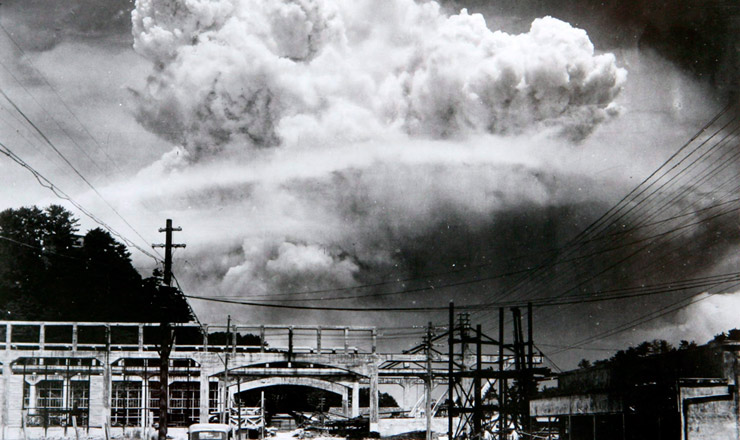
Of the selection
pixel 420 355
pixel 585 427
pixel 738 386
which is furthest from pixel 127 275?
pixel 738 386

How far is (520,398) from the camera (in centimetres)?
3142

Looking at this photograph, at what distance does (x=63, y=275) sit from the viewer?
57625 mm

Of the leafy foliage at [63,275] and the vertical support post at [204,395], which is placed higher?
the leafy foliage at [63,275]

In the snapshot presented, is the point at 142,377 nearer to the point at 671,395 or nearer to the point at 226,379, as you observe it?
the point at 226,379

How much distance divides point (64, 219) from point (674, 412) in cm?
4829

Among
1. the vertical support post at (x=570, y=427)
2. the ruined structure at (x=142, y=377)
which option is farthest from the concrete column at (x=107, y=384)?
the vertical support post at (x=570, y=427)

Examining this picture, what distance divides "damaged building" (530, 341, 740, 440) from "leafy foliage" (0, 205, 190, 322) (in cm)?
3351

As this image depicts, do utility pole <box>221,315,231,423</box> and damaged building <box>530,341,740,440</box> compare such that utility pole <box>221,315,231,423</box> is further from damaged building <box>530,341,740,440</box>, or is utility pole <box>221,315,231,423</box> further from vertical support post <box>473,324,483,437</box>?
damaged building <box>530,341,740,440</box>

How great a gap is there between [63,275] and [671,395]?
47.6 metres

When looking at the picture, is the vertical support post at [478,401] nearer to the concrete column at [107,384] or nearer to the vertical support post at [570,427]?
the vertical support post at [570,427]

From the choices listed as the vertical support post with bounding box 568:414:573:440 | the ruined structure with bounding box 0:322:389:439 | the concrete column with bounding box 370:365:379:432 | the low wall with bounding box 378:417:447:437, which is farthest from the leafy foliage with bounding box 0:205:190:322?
the vertical support post with bounding box 568:414:573:440

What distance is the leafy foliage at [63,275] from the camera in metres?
53.2

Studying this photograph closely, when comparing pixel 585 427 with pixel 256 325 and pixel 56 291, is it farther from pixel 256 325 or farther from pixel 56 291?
pixel 56 291

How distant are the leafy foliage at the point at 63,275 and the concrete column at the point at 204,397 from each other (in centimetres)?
1132
